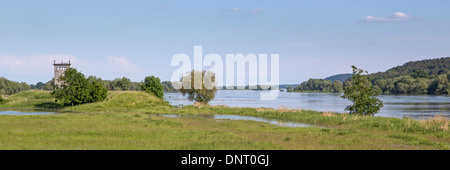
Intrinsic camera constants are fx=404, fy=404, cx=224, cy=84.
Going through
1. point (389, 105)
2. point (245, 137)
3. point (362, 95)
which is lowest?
point (389, 105)

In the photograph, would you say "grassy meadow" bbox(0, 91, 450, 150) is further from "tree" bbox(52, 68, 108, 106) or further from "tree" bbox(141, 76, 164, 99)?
"tree" bbox(141, 76, 164, 99)

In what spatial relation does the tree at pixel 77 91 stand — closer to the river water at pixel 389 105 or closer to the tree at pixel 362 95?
the river water at pixel 389 105

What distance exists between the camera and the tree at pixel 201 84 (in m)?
89.9

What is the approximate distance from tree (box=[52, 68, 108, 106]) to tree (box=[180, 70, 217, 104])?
18.1 meters

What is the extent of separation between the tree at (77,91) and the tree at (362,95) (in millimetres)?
51604

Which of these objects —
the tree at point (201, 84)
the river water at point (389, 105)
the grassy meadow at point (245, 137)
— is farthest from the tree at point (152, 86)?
the grassy meadow at point (245, 137)

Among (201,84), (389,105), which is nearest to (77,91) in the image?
(201,84)

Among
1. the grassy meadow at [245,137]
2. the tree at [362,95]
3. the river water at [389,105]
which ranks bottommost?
the river water at [389,105]

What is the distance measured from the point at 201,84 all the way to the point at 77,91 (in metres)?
25.8

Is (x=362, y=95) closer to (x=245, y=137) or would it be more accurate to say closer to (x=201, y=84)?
(x=245, y=137)

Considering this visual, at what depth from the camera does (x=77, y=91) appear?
8119 cm

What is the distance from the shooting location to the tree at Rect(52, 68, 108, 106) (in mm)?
81438
